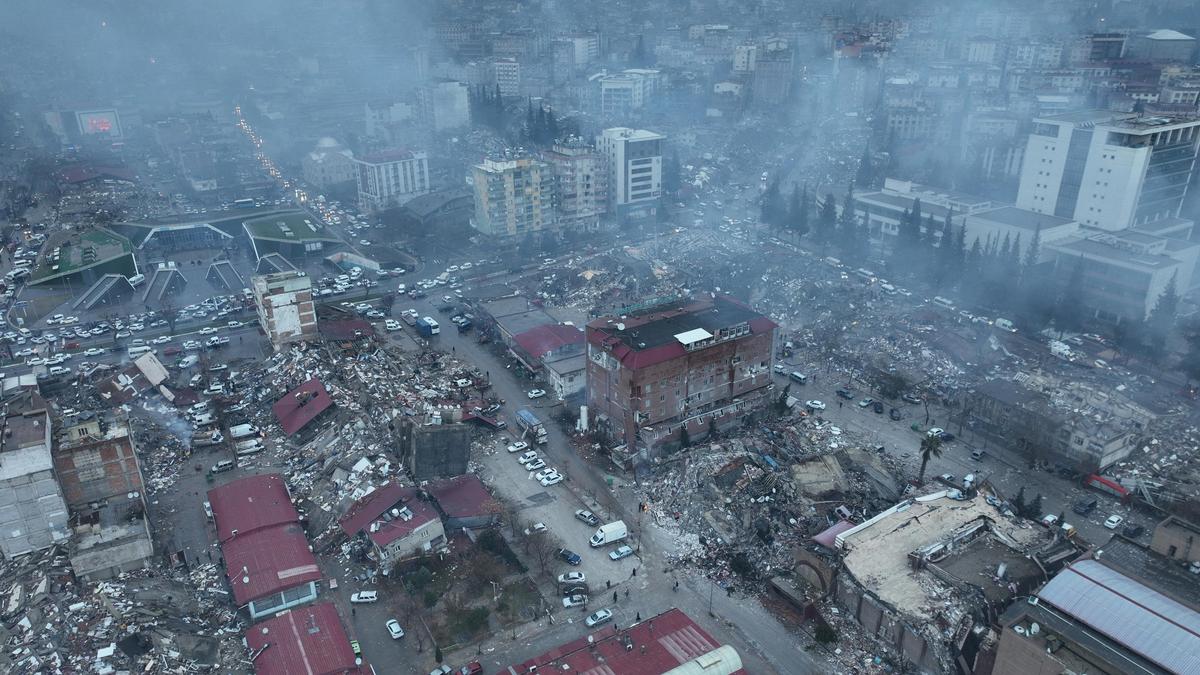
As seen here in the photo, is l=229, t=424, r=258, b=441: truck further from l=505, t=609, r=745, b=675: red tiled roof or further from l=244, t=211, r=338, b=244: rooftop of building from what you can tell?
l=244, t=211, r=338, b=244: rooftop of building

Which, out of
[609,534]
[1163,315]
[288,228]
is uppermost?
[1163,315]

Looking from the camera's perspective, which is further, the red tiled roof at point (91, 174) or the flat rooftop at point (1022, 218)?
the red tiled roof at point (91, 174)

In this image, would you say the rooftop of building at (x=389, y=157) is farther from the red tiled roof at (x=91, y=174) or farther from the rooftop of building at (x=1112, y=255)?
the rooftop of building at (x=1112, y=255)

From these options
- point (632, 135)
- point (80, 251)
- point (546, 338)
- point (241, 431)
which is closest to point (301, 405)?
point (241, 431)

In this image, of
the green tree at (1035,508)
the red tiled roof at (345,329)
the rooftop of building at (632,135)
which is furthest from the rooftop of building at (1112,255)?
the red tiled roof at (345,329)

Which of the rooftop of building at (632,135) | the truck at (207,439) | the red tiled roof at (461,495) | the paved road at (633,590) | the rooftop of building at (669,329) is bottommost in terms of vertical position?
the paved road at (633,590)

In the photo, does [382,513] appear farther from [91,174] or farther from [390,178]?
[91,174]

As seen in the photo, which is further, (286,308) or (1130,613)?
(286,308)
